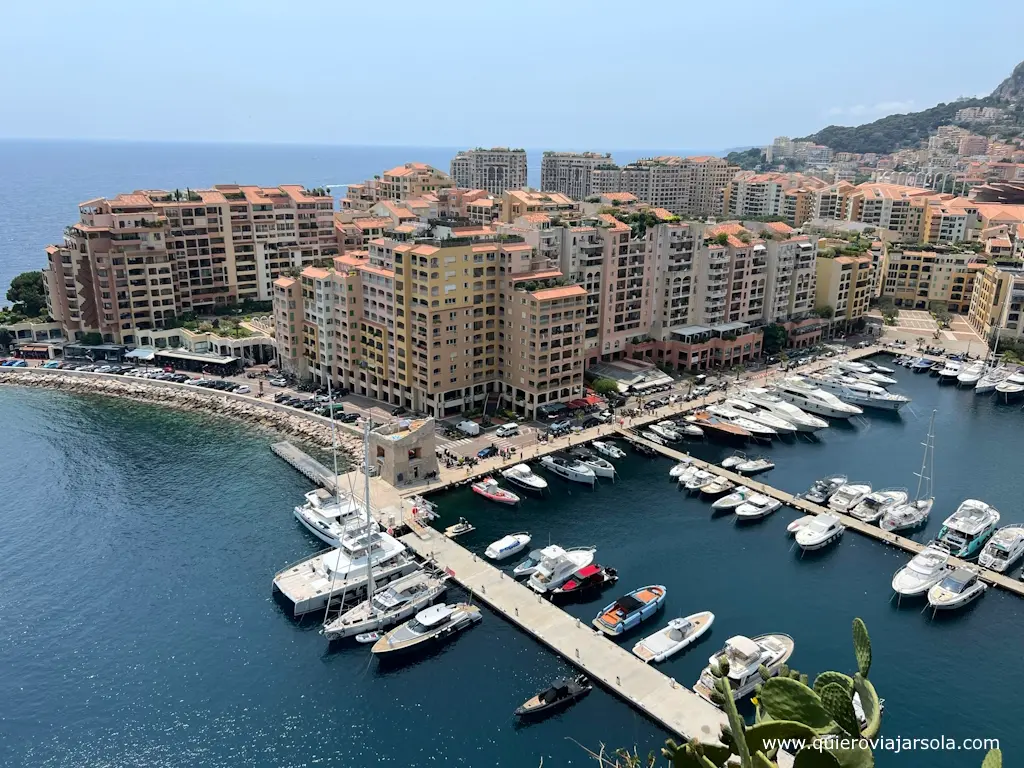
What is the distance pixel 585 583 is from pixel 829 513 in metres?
25.1

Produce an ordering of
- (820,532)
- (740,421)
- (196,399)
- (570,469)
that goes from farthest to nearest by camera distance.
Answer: (196,399), (740,421), (570,469), (820,532)

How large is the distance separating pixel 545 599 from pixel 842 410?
5617 cm

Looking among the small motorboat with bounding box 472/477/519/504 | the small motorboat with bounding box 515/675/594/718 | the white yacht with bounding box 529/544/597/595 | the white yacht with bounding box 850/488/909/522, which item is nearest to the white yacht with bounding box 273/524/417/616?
the white yacht with bounding box 529/544/597/595

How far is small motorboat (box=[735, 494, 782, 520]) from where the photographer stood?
224 feet

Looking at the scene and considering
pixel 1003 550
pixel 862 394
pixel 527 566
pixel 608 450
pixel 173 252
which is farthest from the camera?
pixel 173 252

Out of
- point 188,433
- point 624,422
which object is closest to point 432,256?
point 624,422

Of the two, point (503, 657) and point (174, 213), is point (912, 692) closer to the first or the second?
point (503, 657)

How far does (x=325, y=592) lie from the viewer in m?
55.2

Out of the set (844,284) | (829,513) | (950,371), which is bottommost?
(829,513)

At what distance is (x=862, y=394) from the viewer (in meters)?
99.1

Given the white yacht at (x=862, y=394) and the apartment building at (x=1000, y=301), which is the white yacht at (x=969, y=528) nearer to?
the white yacht at (x=862, y=394)

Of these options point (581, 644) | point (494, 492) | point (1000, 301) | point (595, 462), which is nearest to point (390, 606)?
point (581, 644)

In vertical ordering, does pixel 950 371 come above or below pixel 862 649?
below

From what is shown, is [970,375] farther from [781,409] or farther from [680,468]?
[680,468]
